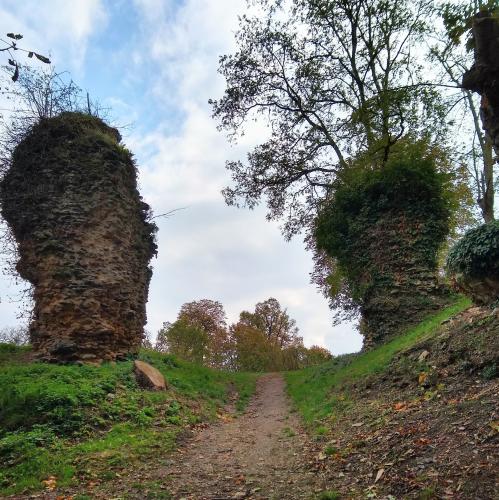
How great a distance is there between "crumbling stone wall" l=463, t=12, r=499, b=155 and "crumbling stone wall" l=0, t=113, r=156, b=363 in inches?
438

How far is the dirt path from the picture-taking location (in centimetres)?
538

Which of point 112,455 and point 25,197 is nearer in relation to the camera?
point 112,455

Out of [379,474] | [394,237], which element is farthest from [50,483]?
[394,237]

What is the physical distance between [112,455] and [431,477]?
489cm

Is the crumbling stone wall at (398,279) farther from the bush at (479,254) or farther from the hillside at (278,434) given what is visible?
the bush at (479,254)

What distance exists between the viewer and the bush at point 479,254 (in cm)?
654

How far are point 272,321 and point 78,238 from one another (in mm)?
35098

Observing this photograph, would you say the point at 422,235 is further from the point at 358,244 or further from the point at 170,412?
the point at 170,412

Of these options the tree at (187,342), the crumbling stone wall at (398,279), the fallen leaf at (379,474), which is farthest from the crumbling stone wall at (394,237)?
the tree at (187,342)

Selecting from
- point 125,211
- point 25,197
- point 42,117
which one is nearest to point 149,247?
point 125,211

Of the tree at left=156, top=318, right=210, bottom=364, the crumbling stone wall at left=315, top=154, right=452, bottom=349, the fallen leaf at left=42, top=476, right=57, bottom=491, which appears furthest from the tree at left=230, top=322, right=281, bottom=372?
the fallen leaf at left=42, top=476, right=57, bottom=491

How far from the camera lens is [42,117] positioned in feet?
47.7

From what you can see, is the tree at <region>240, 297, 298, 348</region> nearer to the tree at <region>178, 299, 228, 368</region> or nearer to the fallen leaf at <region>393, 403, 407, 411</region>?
the tree at <region>178, 299, 228, 368</region>

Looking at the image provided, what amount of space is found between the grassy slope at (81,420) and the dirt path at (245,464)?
2.43 feet
